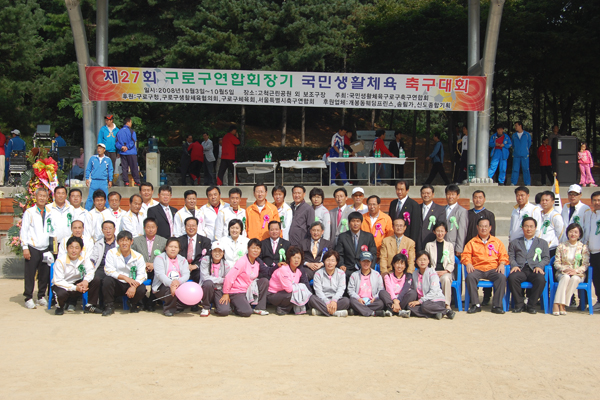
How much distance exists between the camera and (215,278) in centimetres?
696

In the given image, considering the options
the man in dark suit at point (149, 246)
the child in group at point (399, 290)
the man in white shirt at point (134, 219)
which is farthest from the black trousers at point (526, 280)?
the man in white shirt at point (134, 219)

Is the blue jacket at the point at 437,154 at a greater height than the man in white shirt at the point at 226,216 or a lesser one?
greater

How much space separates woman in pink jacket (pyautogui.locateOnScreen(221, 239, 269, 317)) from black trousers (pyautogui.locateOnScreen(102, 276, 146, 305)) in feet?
3.33

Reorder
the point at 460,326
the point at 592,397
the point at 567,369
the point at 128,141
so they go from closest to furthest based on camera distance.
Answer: the point at 592,397 → the point at 567,369 → the point at 460,326 → the point at 128,141

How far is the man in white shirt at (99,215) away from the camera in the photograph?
754cm

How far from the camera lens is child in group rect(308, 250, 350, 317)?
6789mm

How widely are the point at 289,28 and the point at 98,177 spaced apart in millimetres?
13661

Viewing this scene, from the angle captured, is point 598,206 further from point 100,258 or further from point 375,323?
point 100,258

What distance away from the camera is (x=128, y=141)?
37.3ft

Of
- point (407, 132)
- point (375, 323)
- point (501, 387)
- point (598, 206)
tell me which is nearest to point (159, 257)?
point (375, 323)

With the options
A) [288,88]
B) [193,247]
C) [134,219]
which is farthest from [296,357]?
[288,88]

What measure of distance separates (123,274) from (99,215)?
3.66ft

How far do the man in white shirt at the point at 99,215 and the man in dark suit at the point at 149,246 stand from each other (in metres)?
0.64

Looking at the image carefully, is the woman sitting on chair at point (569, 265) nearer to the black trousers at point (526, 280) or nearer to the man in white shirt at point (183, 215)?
the black trousers at point (526, 280)
